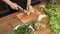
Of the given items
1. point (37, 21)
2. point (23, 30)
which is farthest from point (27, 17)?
point (23, 30)

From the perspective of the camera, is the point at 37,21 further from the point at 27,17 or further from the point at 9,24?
the point at 9,24

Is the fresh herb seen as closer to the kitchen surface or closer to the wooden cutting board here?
the kitchen surface

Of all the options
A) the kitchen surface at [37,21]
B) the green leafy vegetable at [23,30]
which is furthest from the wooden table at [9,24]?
the green leafy vegetable at [23,30]

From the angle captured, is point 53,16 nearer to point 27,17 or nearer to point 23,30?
point 27,17

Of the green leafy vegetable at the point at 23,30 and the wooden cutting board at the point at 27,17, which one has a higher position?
the wooden cutting board at the point at 27,17

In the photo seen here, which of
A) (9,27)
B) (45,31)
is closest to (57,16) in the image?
(45,31)

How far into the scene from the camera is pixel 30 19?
127 centimetres

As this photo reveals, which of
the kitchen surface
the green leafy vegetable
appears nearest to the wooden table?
the kitchen surface

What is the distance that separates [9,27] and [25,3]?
1.00 ft

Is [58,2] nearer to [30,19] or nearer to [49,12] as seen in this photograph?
[49,12]

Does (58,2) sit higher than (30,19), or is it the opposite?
(58,2)

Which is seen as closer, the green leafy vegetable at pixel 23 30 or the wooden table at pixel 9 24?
the green leafy vegetable at pixel 23 30

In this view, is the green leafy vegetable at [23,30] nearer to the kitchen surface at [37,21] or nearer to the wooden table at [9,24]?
the kitchen surface at [37,21]

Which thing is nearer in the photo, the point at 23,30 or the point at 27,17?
the point at 23,30
